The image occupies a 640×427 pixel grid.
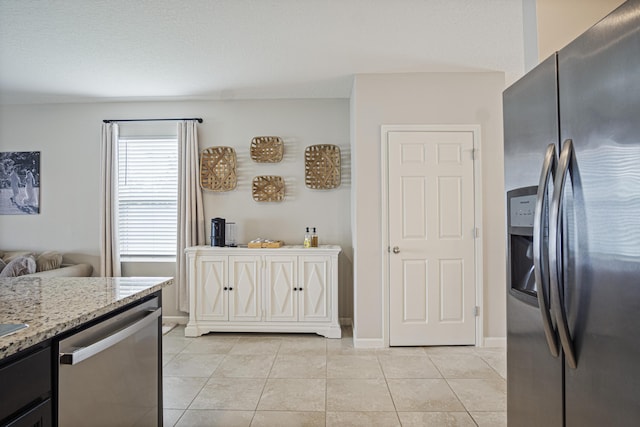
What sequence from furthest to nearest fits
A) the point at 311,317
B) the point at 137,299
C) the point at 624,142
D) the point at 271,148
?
the point at 271,148 < the point at 311,317 < the point at 137,299 < the point at 624,142

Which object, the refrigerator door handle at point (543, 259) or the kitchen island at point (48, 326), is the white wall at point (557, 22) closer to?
the refrigerator door handle at point (543, 259)

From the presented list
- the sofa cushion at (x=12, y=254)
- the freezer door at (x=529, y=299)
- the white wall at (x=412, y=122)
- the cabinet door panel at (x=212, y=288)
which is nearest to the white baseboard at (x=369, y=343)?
the white wall at (x=412, y=122)

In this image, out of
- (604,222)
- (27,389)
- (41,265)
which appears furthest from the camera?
(41,265)

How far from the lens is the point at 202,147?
4.22m

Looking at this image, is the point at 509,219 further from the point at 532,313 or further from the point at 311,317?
the point at 311,317

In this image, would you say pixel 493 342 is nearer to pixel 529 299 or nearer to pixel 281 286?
pixel 281 286

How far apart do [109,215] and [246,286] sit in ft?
6.33

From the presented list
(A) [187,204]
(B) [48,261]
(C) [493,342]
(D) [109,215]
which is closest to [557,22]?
(C) [493,342]

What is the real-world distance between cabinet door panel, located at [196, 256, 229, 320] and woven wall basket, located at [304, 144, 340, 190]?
4.40ft

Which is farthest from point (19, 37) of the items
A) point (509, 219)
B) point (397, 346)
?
point (397, 346)

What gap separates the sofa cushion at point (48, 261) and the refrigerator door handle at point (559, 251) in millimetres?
4658

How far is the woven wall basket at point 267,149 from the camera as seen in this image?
412cm

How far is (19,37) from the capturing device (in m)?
2.73

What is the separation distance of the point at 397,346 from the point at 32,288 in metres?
2.89
